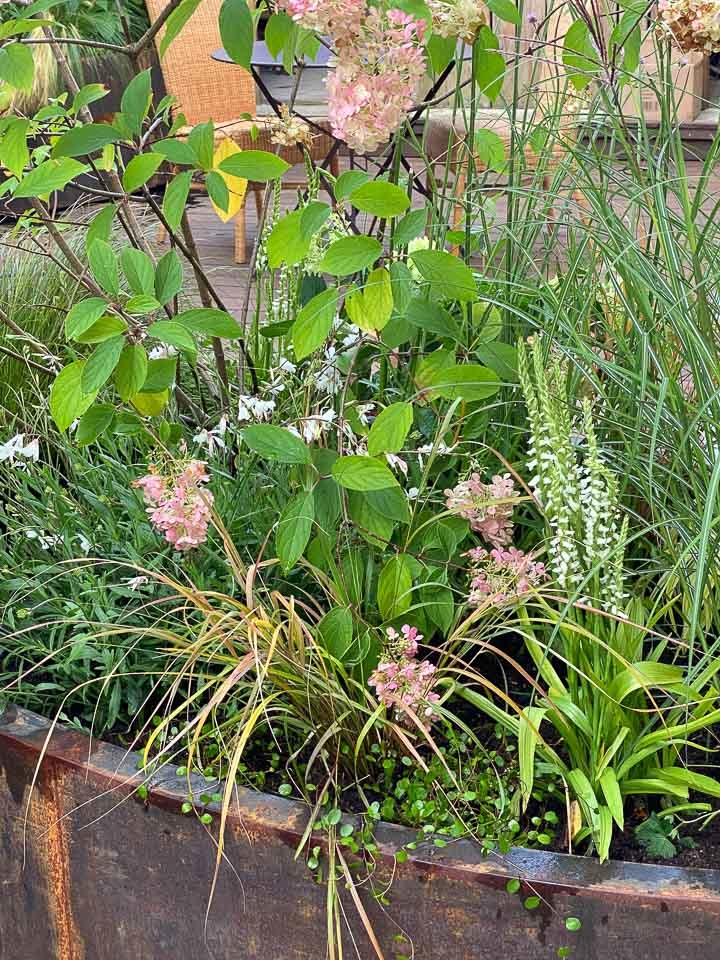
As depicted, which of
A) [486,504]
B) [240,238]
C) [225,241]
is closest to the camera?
[486,504]

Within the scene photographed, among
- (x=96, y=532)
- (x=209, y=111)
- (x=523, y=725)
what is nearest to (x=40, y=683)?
(x=96, y=532)

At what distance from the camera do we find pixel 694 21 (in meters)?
1.13

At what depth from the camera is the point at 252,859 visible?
1.21 metres

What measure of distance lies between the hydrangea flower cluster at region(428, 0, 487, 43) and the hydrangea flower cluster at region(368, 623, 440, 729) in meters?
0.66

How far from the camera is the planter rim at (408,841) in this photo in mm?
1103

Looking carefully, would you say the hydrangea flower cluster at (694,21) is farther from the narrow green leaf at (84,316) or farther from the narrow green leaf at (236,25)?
the narrow green leaf at (84,316)

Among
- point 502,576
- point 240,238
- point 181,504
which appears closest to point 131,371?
point 181,504

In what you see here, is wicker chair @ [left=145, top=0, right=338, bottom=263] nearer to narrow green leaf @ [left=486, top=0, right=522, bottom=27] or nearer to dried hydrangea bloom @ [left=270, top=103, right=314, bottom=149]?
dried hydrangea bloom @ [left=270, top=103, right=314, bottom=149]

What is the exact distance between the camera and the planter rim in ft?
3.62

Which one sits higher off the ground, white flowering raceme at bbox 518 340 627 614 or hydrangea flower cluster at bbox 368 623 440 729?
white flowering raceme at bbox 518 340 627 614

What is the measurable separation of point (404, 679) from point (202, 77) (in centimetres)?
455

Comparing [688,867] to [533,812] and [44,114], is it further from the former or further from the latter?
[44,114]

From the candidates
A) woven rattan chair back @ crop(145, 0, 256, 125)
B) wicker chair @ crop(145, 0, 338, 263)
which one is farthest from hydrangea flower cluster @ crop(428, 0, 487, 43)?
woven rattan chair back @ crop(145, 0, 256, 125)

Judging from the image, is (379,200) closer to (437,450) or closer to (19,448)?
(437,450)
